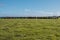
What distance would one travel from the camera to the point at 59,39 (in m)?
13.6

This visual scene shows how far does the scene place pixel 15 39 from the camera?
13.5 metres

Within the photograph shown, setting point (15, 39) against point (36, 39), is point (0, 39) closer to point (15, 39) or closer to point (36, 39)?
point (15, 39)

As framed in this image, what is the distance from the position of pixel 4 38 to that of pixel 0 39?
473 mm

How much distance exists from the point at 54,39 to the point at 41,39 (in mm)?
1114

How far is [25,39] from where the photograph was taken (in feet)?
44.7

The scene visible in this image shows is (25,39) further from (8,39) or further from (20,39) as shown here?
(8,39)

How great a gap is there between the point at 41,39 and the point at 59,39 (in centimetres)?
153

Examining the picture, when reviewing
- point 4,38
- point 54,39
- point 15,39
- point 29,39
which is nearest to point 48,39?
point 54,39

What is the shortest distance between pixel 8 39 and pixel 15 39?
0.60 meters

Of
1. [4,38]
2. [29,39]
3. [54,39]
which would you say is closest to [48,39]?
[54,39]

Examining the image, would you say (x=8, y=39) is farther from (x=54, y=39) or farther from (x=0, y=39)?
(x=54, y=39)

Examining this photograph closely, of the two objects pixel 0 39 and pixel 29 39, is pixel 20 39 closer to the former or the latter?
pixel 29 39

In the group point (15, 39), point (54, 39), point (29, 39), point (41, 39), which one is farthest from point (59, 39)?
point (15, 39)

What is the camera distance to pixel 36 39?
13.6m
